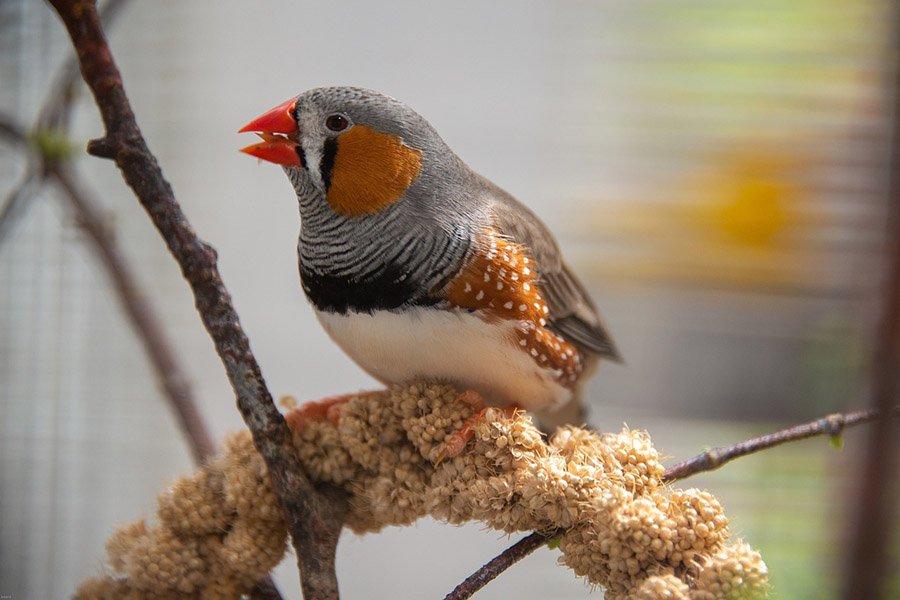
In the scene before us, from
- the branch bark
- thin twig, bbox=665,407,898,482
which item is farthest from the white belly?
the branch bark

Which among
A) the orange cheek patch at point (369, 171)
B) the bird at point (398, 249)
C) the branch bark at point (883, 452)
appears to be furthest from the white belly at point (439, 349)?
the branch bark at point (883, 452)

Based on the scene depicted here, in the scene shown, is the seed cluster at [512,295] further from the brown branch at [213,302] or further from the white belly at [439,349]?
the brown branch at [213,302]

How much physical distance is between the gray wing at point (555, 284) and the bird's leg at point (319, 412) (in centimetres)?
23

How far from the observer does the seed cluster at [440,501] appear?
0.61m

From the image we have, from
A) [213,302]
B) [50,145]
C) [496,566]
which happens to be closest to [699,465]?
[496,566]

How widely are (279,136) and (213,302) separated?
20 centimetres

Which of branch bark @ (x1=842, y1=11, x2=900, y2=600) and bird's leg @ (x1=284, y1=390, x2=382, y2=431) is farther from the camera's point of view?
bird's leg @ (x1=284, y1=390, x2=382, y2=431)

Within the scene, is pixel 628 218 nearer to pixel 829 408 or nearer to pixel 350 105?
pixel 829 408

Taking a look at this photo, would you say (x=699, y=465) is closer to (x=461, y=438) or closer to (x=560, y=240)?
(x=461, y=438)

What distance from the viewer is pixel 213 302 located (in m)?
0.72

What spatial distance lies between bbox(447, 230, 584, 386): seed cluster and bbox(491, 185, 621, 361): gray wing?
0.02 m

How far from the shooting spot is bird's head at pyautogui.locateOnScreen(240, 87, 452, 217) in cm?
82

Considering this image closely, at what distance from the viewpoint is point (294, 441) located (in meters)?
0.78

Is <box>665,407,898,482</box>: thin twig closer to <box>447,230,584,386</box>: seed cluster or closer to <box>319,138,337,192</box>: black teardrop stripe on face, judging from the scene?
<box>447,230,584,386</box>: seed cluster
